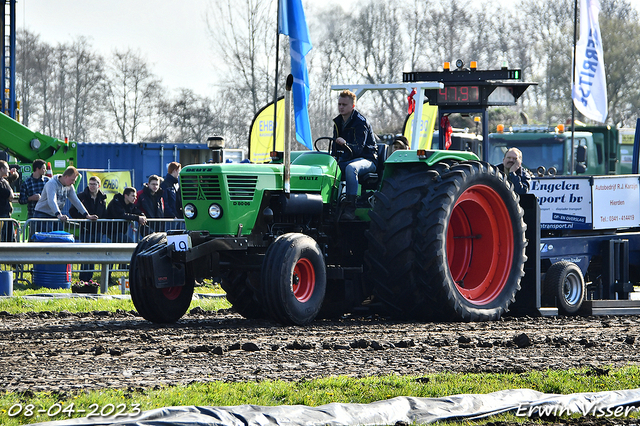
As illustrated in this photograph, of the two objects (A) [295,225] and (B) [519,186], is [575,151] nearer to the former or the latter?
(B) [519,186]

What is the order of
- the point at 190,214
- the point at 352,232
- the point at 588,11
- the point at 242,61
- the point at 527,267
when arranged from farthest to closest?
the point at 242,61, the point at 588,11, the point at 527,267, the point at 352,232, the point at 190,214

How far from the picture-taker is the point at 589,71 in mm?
17859

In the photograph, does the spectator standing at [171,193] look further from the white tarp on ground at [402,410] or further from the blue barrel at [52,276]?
the white tarp on ground at [402,410]

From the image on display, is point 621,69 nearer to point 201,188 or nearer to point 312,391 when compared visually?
point 201,188

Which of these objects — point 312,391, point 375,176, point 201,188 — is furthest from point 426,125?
point 312,391

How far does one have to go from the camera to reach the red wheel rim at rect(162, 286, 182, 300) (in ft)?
27.0

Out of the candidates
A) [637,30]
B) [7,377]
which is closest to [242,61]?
[637,30]

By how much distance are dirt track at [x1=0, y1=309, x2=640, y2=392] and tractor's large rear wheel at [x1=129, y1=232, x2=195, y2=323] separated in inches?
7.1

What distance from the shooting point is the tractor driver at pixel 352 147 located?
874 cm

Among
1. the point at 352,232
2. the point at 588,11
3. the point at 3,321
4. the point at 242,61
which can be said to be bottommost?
the point at 3,321

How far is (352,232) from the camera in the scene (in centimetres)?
892

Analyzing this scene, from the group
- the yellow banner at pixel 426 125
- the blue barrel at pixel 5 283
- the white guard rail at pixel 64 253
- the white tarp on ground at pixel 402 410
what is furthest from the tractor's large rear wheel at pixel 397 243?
the blue barrel at pixel 5 283

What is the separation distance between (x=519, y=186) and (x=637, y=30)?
130 feet

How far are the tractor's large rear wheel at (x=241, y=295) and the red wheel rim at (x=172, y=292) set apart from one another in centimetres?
58
